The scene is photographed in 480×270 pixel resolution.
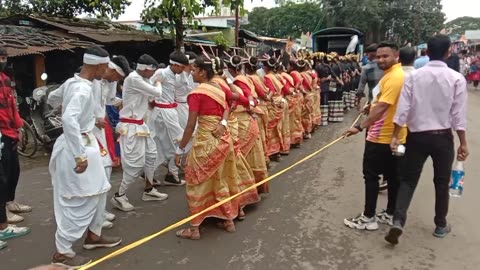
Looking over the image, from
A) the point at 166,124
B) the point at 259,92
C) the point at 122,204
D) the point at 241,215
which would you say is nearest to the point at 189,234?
the point at 241,215

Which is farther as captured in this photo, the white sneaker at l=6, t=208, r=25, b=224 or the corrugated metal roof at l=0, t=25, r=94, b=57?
the corrugated metal roof at l=0, t=25, r=94, b=57

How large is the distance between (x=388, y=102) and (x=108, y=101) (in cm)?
333

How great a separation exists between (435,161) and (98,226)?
3.01m

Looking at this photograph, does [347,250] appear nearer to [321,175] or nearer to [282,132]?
[321,175]

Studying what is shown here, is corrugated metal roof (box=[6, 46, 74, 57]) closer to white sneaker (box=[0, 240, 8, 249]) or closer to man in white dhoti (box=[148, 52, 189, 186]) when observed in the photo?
man in white dhoti (box=[148, 52, 189, 186])

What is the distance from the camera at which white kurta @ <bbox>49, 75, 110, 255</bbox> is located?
338 centimetres

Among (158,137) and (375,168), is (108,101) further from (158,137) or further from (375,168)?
(375,168)

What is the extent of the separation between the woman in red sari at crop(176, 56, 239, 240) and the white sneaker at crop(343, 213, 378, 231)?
120 centimetres

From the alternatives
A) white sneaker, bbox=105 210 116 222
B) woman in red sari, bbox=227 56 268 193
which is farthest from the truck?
white sneaker, bbox=105 210 116 222

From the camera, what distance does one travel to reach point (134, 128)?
490 centimetres

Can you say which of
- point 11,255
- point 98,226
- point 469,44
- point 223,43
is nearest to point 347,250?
point 98,226

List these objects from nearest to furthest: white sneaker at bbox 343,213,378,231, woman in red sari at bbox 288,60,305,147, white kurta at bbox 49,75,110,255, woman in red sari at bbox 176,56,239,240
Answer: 1. white kurta at bbox 49,75,110,255
2. woman in red sari at bbox 176,56,239,240
3. white sneaker at bbox 343,213,378,231
4. woman in red sari at bbox 288,60,305,147

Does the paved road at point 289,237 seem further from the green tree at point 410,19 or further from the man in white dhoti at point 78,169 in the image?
the green tree at point 410,19

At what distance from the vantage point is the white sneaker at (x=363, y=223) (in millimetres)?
4297
